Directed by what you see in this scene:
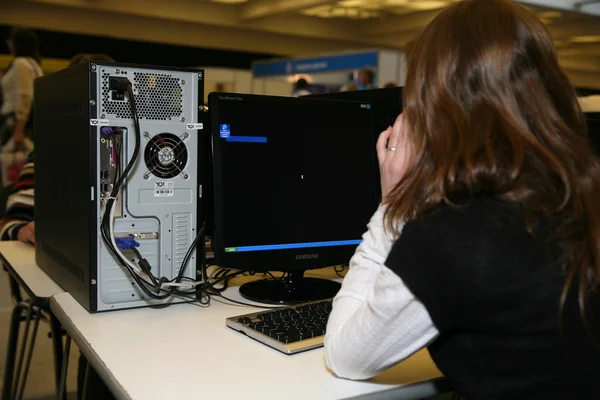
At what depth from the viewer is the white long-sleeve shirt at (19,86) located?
3.81 metres

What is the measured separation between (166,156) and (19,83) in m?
3.11

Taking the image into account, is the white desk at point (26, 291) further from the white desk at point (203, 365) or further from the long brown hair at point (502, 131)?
the long brown hair at point (502, 131)

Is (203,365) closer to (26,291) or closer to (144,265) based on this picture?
(144,265)

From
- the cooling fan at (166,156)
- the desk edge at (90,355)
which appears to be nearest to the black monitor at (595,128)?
the cooling fan at (166,156)

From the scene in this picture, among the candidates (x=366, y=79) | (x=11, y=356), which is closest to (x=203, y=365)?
(x=11, y=356)

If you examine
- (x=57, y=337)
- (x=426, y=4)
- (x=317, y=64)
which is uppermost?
(x=426, y=4)

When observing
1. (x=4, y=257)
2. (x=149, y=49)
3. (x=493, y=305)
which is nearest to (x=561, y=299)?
(x=493, y=305)

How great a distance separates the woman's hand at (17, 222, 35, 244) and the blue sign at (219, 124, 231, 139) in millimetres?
878

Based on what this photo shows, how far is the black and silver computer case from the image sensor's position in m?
1.13

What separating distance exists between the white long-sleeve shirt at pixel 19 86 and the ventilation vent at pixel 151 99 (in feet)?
9.69

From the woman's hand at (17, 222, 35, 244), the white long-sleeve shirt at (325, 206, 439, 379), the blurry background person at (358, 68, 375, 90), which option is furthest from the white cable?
the blurry background person at (358, 68, 375, 90)

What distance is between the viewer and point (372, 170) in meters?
1.41

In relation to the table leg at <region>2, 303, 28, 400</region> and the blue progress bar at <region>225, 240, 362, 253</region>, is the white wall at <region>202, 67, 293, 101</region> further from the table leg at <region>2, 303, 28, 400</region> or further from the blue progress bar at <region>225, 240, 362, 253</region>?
the blue progress bar at <region>225, 240, 362, 253</region>

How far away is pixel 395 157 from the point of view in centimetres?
95
